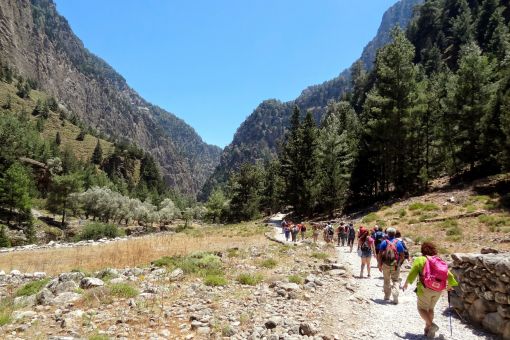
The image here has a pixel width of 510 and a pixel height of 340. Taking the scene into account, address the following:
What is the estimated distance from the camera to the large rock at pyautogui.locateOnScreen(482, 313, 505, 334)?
836 cm

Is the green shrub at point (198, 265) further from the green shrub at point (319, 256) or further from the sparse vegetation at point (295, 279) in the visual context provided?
the green shrub at point (319, 256)

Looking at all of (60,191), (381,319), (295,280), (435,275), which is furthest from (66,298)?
(60,191)

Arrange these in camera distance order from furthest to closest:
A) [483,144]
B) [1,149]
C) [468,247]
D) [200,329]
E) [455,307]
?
[1,149] → [483,144] → [468,247] → [455,307] → [200,329]

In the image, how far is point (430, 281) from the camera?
803 centimetres

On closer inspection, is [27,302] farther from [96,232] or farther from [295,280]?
[96,232]

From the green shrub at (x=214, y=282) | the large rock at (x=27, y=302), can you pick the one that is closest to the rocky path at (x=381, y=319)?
the green shrub at (x=214, y=282)

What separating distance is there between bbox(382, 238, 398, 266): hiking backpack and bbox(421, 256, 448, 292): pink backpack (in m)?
3.18

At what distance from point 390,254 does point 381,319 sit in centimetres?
240

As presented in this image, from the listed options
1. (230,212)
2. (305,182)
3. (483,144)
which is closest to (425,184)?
(483,144)

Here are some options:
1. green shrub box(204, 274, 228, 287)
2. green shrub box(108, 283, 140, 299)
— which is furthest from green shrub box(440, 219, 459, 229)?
green shrub box(108, 283, 140, 299)

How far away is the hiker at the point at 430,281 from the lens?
26.2 ft

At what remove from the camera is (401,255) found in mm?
11555

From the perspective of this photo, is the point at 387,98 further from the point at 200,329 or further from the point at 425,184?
the point at 200,329

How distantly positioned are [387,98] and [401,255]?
30.4 m
